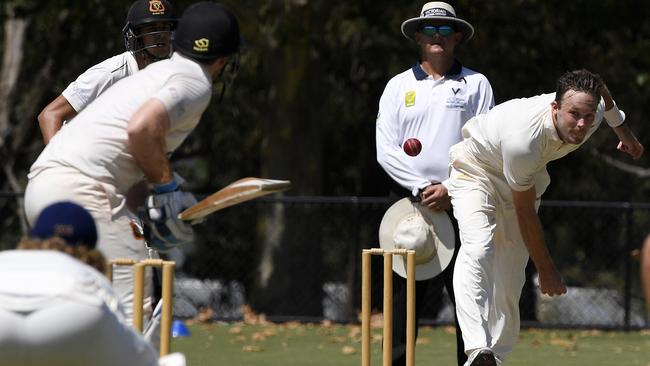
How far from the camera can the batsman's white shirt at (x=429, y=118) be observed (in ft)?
26.1

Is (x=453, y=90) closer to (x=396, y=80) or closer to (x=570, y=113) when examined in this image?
(x=396, y=80)

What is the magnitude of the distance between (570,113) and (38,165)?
8.81 ft

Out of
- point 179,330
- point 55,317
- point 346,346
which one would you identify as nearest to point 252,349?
point 346,346

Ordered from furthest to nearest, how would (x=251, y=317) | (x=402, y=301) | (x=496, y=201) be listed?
(x=251, y=317)
(x=402, y=301)
(x=496, y=201)

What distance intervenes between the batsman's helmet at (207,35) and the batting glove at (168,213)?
513 mm

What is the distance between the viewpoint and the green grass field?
33.3ft

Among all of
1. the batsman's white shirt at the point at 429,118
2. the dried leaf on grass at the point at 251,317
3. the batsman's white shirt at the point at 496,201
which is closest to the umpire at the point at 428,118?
the batsman's white shirt at the point at 429,118

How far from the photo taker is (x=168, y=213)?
17.9ft

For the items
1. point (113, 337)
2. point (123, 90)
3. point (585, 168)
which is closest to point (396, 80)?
point (123, 90)

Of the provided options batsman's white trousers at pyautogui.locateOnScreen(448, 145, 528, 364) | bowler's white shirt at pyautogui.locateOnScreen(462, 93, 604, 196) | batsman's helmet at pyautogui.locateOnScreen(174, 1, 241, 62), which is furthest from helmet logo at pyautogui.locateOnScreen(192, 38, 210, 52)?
batsman's white trousers at pyautogui.locateOnScreen(448, 145, 528, 364)

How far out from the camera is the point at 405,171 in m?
7.93

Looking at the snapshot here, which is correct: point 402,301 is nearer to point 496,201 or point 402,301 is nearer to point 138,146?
point 496,201

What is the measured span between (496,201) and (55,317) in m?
3.89

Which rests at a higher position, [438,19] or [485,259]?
[438,19]
